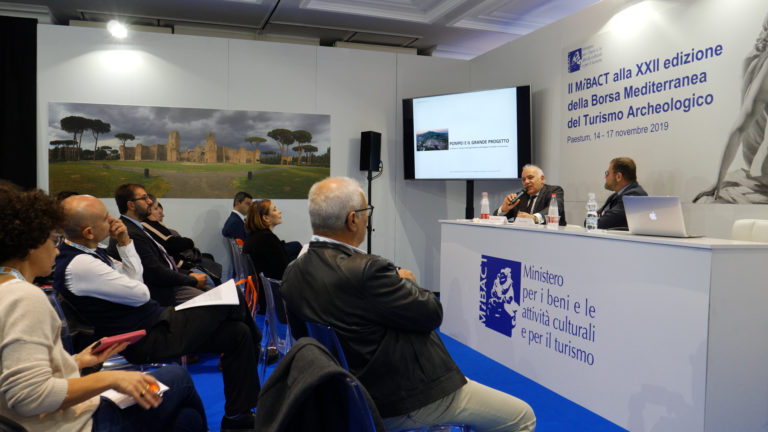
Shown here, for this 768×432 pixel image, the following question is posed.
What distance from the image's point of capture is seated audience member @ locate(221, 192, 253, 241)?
20.0 feet

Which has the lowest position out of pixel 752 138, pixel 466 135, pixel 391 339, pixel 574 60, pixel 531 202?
pixel 391 339

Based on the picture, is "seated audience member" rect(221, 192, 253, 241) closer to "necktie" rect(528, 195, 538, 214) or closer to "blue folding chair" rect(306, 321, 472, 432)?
"necktie" rect(528, 195, 538, 214)

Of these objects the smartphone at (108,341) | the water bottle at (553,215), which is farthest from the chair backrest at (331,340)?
the water bottle at (553,215)

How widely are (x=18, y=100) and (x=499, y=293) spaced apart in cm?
577

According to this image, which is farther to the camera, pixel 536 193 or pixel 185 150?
pixel 185 150

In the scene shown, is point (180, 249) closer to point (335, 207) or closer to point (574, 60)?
point (335, 207)

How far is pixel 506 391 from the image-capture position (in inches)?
131

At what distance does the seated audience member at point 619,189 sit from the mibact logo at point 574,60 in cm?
135

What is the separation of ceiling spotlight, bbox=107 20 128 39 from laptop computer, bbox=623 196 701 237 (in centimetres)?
578

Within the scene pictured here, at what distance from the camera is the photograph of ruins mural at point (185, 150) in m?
6.10

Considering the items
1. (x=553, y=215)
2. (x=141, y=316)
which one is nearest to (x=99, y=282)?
(x=141, y=316)

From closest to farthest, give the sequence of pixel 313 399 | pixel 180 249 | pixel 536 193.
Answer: pixel 313 399
pixel 180 249
pixel 536 193

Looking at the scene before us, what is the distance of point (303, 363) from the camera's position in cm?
104


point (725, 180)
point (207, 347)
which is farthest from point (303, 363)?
point (725, 180)
